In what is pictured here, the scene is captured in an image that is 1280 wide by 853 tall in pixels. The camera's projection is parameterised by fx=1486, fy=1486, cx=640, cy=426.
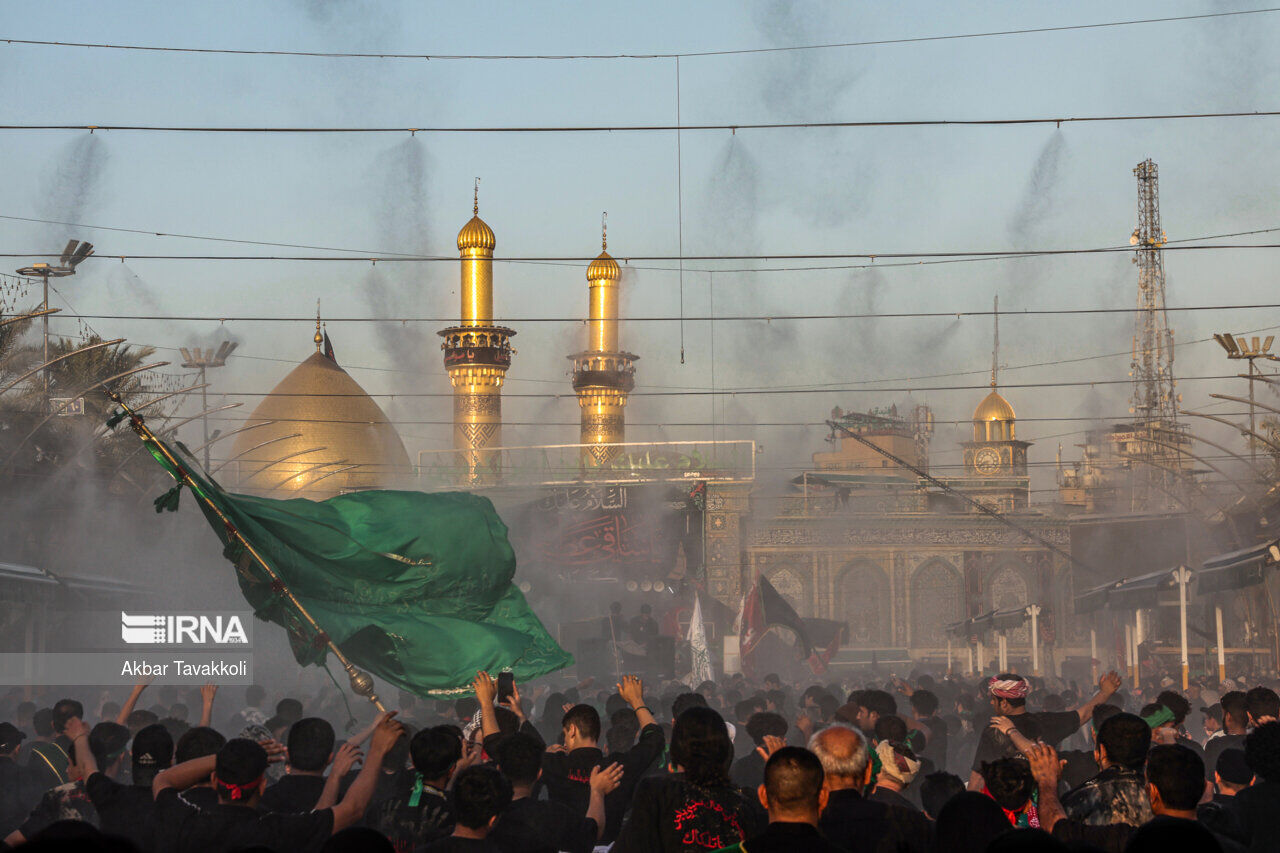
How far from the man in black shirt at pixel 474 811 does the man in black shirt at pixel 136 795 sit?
112cm

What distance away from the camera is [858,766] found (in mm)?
4637

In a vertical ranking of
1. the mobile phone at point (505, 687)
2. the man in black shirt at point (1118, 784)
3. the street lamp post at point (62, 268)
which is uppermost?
the street lamp post at point (62, 268)

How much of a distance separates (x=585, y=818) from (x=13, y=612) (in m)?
24.3

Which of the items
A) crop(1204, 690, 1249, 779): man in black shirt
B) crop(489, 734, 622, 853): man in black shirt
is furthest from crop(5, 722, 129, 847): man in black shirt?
crop(1204, 690, 1249, 779): man in black shirt

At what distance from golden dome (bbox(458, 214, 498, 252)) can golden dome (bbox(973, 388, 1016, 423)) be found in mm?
33637

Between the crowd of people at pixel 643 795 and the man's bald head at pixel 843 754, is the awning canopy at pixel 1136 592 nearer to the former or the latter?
the crowd of people at pixel 643 795

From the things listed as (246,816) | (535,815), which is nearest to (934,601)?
(535,815)

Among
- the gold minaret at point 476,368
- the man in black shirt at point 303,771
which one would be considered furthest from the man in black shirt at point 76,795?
the gold minaret at point 476,368

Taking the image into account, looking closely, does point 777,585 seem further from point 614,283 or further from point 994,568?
point 614,283

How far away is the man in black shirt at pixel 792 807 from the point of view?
3.85 m

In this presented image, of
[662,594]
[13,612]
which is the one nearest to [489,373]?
[662,594]

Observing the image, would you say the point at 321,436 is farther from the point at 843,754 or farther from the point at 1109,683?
the point at 843,754

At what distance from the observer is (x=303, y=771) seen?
5.50 metres

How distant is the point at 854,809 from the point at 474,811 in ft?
4.04
